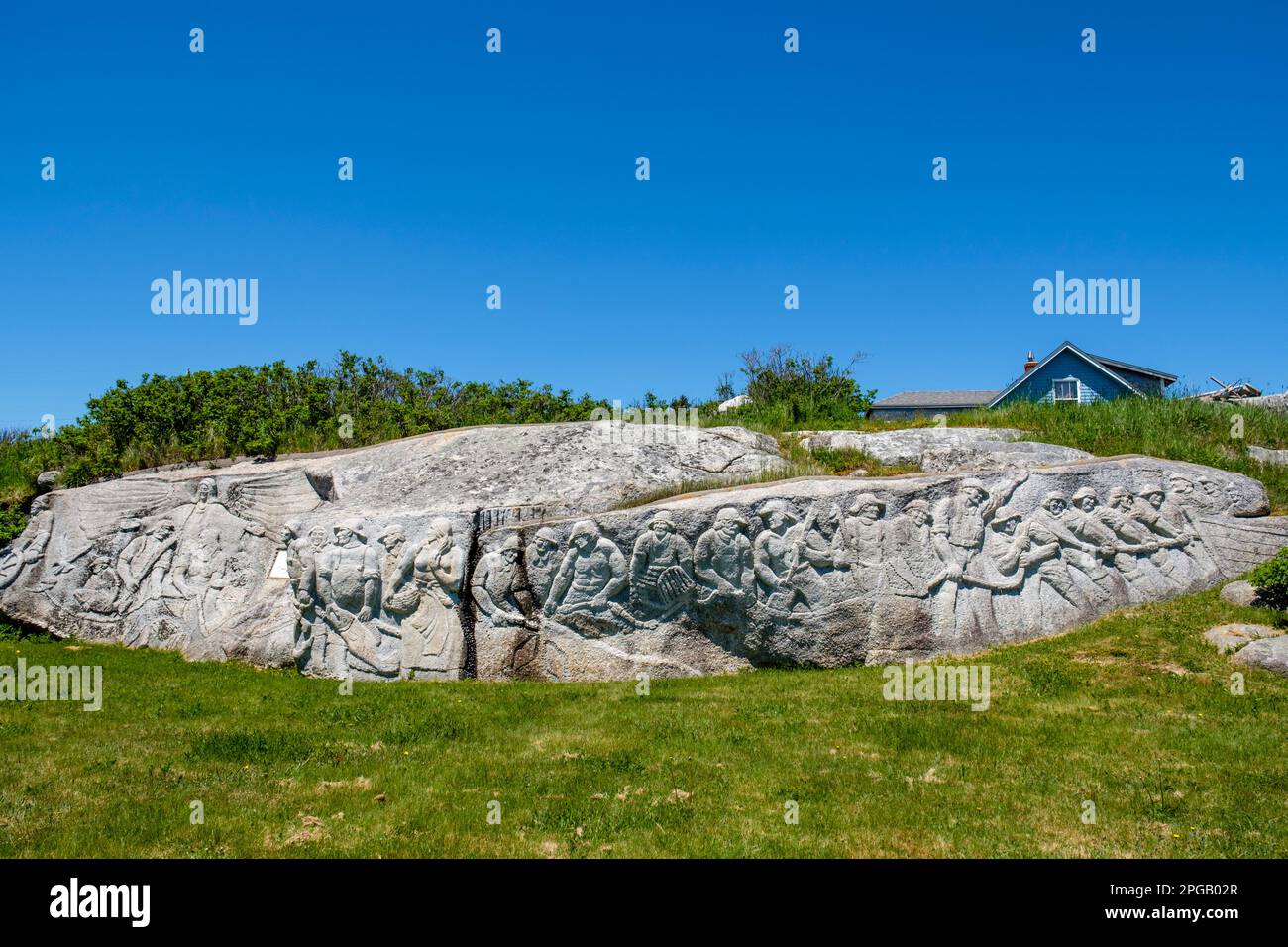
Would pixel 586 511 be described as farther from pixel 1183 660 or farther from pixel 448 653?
pixel 1183 660

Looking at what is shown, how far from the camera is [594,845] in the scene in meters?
6.69

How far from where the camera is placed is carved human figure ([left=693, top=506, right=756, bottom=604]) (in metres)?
12.1

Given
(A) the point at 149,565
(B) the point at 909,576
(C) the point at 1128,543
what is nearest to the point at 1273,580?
(C) the point at 1128,543

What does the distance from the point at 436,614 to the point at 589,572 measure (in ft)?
7.39

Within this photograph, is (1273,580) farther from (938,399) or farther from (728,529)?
(938,399)

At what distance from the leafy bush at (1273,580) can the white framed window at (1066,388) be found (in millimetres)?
24358

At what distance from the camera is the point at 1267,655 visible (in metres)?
9.84

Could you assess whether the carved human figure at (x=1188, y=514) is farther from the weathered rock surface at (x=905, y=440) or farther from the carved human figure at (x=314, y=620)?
the carved human figure at (x=314, y=620)

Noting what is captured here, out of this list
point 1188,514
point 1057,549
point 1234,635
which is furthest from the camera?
point 1188,514

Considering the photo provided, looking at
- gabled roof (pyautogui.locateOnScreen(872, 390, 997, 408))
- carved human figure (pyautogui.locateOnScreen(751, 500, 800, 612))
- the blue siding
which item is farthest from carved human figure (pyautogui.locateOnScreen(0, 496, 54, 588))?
gabled roof (pyautogui.locateOnScreen(872, 390, 997, 408))

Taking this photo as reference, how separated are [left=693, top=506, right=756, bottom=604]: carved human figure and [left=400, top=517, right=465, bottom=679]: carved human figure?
3.31 meters

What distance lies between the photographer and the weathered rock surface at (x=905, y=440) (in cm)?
1605

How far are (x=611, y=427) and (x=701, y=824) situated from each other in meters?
9.65

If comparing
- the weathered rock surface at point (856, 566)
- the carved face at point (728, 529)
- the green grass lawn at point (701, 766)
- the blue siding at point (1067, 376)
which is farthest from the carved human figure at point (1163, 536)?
the blue siding at point (1067, 376)
